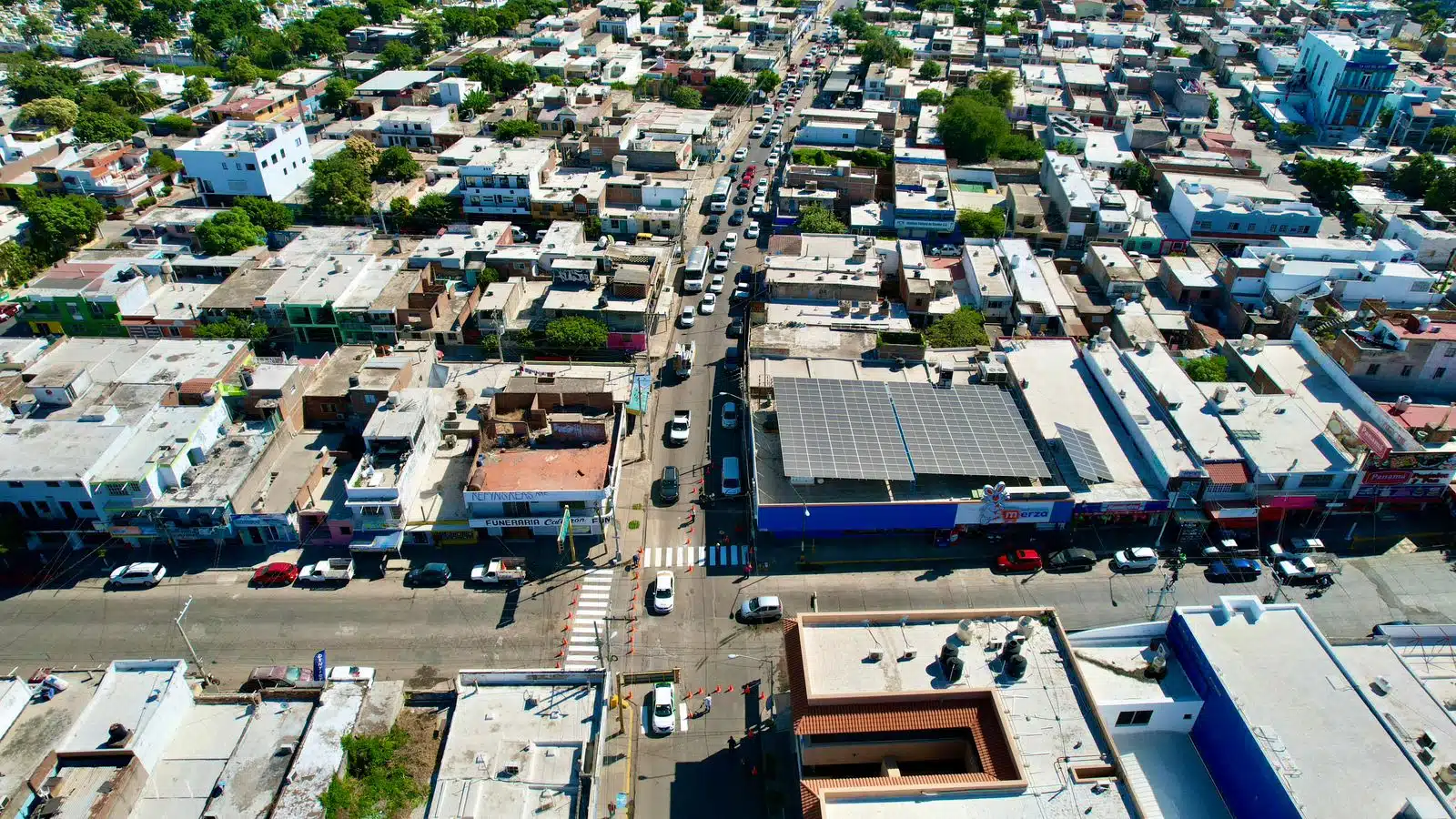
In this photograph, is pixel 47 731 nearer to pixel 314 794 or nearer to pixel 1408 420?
pixel 314 794

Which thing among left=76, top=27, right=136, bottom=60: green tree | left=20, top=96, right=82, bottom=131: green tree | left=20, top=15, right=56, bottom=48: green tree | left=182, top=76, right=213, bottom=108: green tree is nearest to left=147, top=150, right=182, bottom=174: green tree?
left=20, top=96, right=82, bottom=131: green tree

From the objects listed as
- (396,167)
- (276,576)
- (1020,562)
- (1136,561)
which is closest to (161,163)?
(396,167)

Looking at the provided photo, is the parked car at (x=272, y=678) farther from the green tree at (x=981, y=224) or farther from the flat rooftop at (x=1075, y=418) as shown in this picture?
the green tree at (x=981, y=224)

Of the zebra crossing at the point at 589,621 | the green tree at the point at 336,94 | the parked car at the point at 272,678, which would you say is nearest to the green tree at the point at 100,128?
the green tree at the point at 336,94

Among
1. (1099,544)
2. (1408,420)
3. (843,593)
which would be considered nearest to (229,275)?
(843,593)

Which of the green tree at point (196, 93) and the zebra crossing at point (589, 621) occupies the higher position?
Result: the green tree at point (196, 93)

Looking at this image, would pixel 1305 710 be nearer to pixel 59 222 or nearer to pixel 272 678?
pixel 272 678
